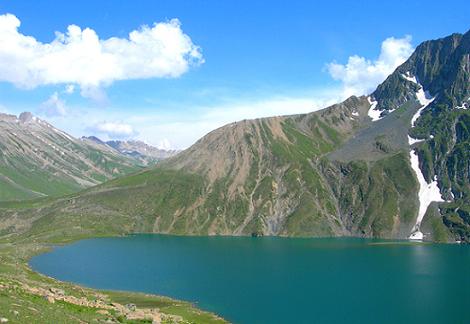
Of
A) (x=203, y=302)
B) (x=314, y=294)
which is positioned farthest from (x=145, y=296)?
(x=314, y=294)

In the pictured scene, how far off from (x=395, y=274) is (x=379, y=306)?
47625 mm

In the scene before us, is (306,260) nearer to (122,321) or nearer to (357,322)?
(357,322)

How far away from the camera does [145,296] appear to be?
129500 millimetres

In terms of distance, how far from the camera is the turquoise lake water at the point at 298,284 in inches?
4392

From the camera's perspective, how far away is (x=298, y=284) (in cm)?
14388

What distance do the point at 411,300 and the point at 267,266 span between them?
6173 centimetres

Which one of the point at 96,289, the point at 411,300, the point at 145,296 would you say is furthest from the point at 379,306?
the point at 96,289

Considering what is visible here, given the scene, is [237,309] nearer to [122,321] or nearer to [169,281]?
[169,281]

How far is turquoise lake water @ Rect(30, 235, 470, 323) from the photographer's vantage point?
111562 mm

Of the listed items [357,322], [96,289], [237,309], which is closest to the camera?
[357,322]

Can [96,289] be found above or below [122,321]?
below

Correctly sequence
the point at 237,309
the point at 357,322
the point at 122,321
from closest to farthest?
the point at 122,321
the point at 357,322
the point at 237,309

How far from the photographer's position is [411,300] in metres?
124

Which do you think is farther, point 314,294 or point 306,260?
point 306,260
